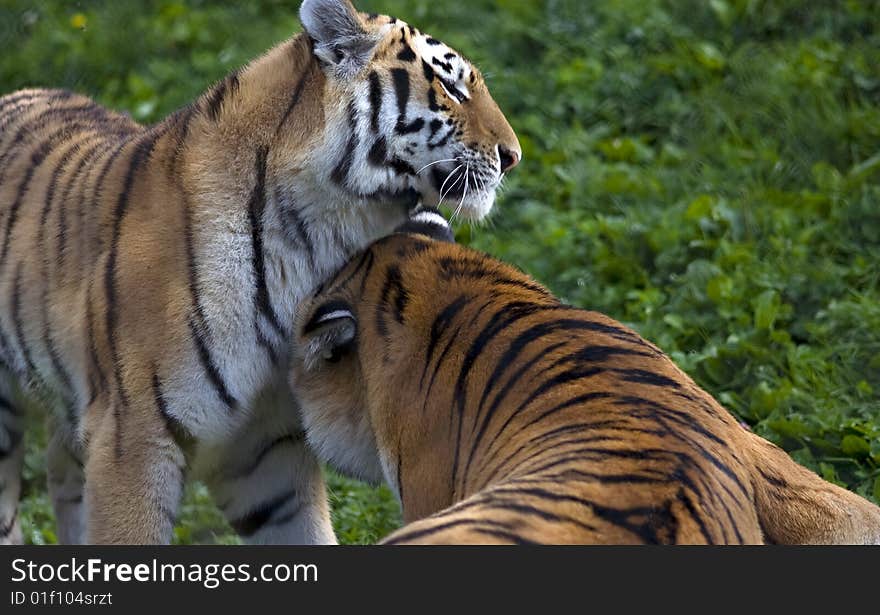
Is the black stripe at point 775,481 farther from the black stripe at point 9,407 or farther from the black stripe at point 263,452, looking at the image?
the black stripe at point 9,407

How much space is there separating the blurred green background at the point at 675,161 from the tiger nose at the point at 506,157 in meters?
1.16

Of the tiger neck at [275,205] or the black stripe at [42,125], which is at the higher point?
the tiger neck at [275,205]

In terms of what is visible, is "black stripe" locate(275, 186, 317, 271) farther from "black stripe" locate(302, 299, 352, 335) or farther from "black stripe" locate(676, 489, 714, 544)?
"black stripe" locate(676, 489, 714, 544)

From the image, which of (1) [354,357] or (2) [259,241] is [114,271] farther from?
(1) [354,357]

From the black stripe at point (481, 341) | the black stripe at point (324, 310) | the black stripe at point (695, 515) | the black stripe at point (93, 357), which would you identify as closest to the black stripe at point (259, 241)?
the black stripe at point (324, 310)

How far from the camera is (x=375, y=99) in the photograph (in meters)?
3.56

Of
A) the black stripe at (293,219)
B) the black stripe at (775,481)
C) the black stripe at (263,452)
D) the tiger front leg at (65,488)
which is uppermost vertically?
the black stripe at (293,219)

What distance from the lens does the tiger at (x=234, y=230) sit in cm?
352

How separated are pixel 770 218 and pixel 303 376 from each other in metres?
2.31

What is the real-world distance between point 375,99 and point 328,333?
1.87ft

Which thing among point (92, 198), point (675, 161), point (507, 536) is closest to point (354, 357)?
point (92, 198)

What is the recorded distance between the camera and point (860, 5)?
20.5 ft
